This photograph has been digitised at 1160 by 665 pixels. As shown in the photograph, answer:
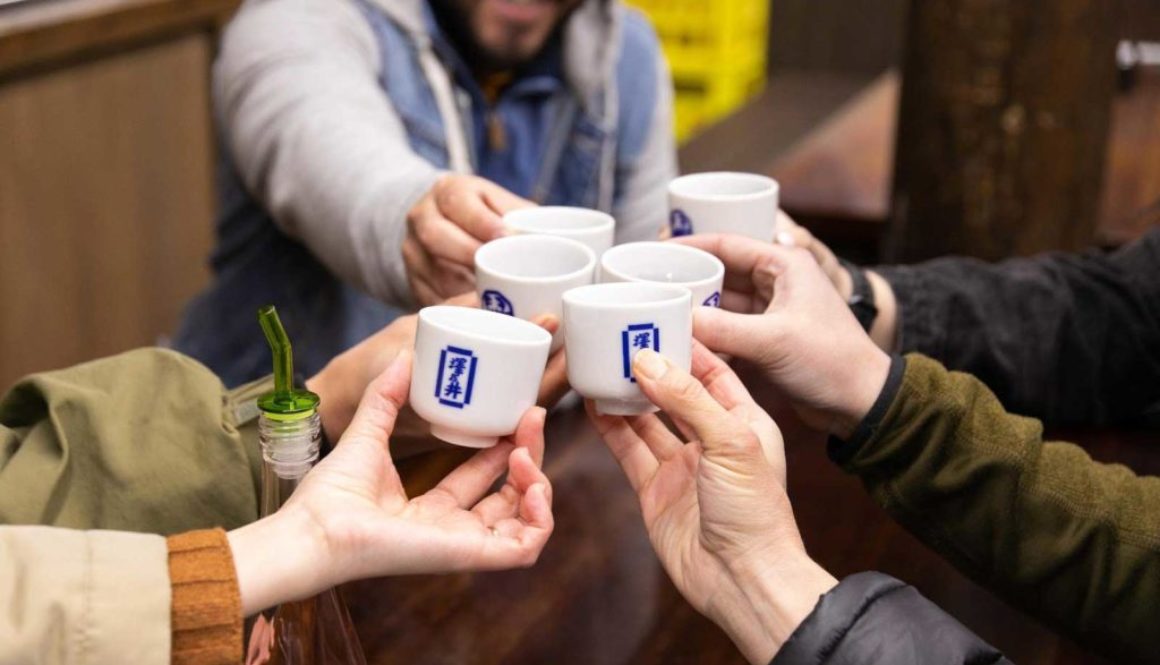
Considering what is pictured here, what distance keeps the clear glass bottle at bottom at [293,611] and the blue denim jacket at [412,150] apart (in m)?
1.06

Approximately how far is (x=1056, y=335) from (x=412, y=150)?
927 millimetres

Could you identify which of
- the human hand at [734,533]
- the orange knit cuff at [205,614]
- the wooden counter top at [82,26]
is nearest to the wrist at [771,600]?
the human hand at [734,533]

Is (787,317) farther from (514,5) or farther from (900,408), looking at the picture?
(514,5)

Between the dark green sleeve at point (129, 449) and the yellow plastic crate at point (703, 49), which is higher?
the dark green sleeve at point (129, 449)

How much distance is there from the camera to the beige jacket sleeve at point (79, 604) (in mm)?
801

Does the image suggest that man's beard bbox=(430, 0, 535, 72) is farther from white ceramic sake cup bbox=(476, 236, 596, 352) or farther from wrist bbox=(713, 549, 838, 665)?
wrist bbox=(713, 549, 838, 665)

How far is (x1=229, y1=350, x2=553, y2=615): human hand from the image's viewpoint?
2.81 feet

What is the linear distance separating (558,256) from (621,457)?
20 cm

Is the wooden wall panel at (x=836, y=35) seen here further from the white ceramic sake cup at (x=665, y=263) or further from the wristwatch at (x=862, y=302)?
the white ceramic sake cup at (x=665, y=263)

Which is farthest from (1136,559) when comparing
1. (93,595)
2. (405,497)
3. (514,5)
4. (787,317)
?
(514,5)

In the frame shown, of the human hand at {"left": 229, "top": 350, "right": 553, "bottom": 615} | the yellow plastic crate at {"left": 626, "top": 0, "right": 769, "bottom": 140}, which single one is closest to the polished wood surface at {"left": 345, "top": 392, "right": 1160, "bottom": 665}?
the human hand at {"left": 229, "top": 350, "right": 553, "bottom": 615}

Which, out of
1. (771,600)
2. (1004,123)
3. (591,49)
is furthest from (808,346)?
(1004,123)

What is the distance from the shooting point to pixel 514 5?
206 cm

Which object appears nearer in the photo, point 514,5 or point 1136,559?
point 1136,559
